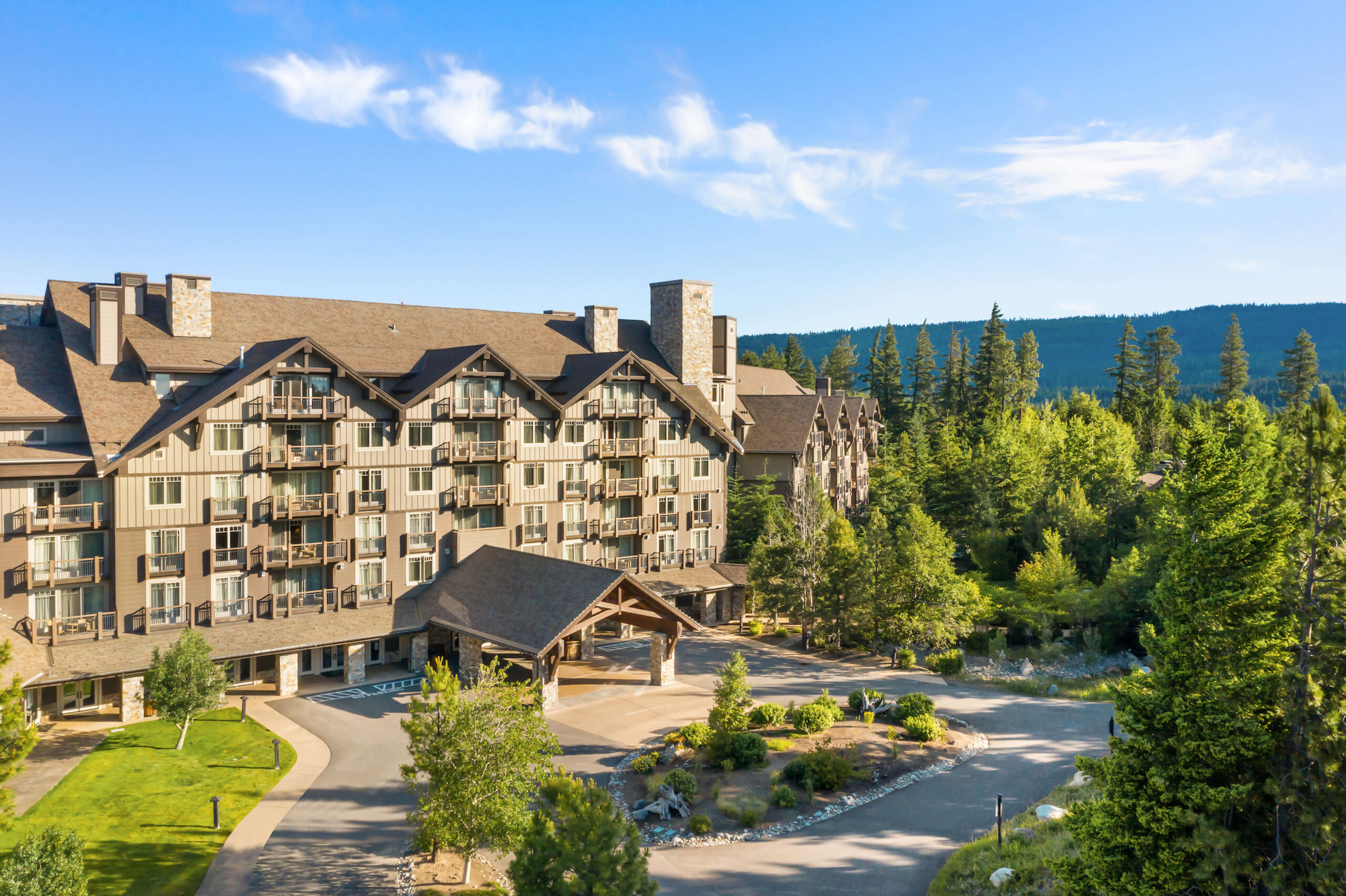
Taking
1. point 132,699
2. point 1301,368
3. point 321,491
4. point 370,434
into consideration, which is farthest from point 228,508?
point 1301,368

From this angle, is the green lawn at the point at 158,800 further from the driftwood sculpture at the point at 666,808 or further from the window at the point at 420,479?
the window at the point at 420,479

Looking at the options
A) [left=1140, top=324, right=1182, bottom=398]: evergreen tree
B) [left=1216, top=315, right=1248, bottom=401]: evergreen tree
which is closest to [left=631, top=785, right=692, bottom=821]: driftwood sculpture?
[left=1140, top=324, right=1182, bottom=398]: evergreen tree

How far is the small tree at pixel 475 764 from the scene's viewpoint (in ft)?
69.0

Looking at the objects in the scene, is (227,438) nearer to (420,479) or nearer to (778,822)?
(420,479)

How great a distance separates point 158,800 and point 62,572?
11.7 metres

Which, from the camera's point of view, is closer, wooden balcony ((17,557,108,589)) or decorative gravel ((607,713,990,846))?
decorative gravel ((607,713,990,846))

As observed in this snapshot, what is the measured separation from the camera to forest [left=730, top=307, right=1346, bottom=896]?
1570 cm

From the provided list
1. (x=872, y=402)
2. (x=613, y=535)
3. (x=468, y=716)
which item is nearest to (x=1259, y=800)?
(x=468, y=716)

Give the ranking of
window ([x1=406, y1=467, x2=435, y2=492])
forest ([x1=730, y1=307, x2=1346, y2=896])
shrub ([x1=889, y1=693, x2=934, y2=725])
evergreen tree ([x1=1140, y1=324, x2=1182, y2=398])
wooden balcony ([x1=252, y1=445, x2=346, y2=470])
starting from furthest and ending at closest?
evergreen tree ([x1=1140, y1=324, x2=1182, y2=398]) → window ([x1=406, y1=467, x2=435, y2=492]) → wooden balcony ([x1=252, y1=445, x2=346, y2=470]) → shrub ([x1=889, y1=693, x2=934, y2=725]) → forest ([x1=730, y1=307, x2=1346, y2=896])

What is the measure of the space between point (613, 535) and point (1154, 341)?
268ft

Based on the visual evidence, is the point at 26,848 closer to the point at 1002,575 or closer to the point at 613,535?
the point at 613,535

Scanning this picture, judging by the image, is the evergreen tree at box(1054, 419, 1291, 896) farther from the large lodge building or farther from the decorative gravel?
the large lodge building

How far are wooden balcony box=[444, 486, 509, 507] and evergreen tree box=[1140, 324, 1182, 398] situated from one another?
84295mm

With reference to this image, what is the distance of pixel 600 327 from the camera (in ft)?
177
